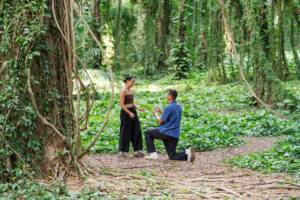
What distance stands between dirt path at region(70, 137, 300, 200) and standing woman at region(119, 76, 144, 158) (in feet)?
2.41

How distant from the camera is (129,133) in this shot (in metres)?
10.4

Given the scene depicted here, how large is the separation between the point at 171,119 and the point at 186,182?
219 cm

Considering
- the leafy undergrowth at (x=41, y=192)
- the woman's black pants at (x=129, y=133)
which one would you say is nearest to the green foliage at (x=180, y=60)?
the woman's black pants at (x=129, y=133)

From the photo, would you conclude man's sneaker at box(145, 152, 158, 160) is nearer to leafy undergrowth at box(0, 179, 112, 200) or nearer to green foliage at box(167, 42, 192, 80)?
leafy undergrowth at box(0, 179, 112, 200)

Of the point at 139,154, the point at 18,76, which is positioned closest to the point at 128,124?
the point at 139,154

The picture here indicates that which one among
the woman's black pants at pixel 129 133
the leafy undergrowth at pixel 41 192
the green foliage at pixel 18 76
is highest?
the green foliage at pixel 18 76

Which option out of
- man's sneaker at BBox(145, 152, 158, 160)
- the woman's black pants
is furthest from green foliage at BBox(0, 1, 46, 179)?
the woman's black pants

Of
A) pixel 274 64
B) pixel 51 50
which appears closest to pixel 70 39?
pixel 51 50

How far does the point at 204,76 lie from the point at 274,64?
7.02m

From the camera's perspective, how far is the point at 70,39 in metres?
7.36

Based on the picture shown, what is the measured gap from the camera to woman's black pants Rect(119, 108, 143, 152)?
10312 millimetres

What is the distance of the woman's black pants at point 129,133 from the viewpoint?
1031cm

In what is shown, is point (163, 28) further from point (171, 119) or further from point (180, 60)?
point (171, 119)

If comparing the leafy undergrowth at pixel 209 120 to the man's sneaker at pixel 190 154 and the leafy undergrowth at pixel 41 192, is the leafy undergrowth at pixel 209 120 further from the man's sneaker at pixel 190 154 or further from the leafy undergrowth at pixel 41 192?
the leafy undergrowth at pixel 41 192
